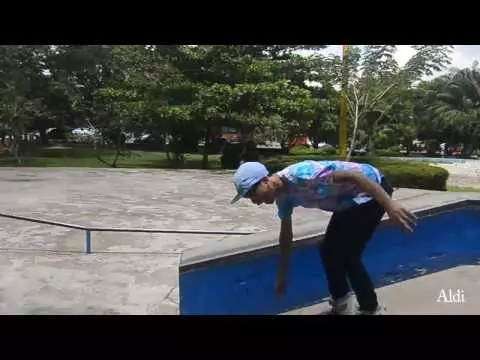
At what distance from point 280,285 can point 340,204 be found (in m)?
0.71

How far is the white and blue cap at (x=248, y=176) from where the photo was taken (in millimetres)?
2934

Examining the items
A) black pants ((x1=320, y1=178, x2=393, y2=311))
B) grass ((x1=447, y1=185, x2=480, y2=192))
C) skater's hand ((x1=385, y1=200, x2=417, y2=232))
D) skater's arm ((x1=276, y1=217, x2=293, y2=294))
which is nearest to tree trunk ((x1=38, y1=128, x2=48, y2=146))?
skater's arm ((x1=276, y1=217, x2=293, y2=294))

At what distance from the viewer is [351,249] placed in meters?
3.07

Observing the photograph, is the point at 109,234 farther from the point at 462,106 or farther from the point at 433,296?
the point at 462,106

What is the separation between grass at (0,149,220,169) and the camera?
471 centimetres

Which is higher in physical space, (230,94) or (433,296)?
(230,94)

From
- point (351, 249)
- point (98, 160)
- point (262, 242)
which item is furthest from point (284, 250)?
point (98, 160)

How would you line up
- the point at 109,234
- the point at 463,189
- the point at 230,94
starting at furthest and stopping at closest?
the point at 109,234, the point at 230,94, the point at 463,189

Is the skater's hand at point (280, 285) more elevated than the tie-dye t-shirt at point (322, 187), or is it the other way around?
the tie-dye t-shirt at point (322, 187)

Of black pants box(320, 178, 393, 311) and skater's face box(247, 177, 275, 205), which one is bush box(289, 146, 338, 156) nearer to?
black pants box(320, 178, 393, 311)

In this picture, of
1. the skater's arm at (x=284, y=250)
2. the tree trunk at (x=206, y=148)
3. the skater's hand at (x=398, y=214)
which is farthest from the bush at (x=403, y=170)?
the tree trunk at (x=206, y=148)

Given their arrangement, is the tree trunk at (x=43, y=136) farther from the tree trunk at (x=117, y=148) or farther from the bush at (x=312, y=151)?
the bush at (x=312, y=151)

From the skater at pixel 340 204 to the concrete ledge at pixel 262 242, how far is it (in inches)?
4.2

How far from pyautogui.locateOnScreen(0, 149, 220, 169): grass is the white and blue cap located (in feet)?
4.97
